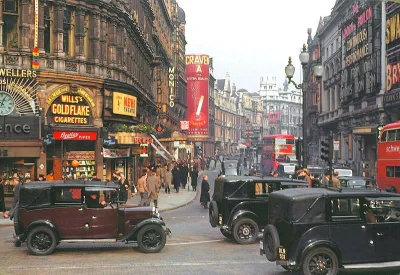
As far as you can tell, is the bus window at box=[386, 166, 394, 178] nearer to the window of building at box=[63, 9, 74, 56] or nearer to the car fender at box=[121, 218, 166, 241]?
the car fender at box=[121, 218, 166, 241]

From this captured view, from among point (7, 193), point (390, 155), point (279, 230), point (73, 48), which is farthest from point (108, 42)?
point (279, 230)

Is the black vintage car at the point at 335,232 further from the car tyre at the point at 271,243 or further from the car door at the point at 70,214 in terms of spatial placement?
the car door at the point at 70,214

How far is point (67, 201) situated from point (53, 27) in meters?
15.9

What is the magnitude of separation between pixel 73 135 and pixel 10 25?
20.1 ft

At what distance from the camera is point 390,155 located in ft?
88.6

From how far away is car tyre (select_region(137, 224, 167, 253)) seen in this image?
1492 centimetres

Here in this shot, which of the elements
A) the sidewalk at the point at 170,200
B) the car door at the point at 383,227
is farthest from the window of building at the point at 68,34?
the car door at the point at 383,227

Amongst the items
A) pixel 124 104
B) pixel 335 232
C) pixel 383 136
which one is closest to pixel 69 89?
pixel 124 104

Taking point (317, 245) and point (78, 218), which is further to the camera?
point (78, 218)

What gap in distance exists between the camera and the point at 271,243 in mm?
11812

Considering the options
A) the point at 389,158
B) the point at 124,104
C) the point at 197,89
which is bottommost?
the point at 389,158

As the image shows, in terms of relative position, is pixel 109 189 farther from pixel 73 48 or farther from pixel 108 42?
pixel 108 42

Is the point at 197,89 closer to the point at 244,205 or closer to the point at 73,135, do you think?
the point at 73,135

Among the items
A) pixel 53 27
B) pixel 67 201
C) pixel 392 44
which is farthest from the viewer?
pixel 392 44
